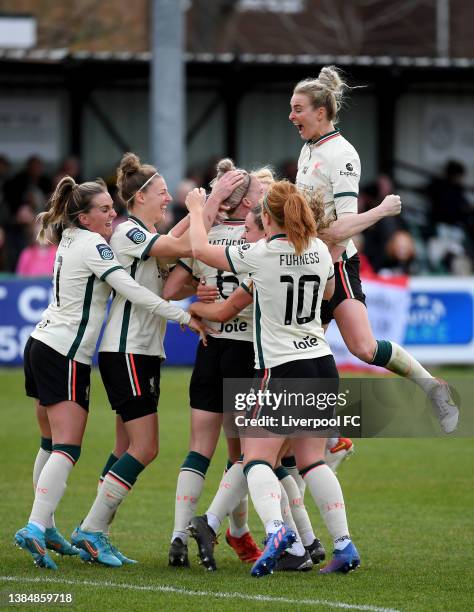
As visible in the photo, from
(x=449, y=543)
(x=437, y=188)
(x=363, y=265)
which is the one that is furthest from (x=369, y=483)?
(x=437, y=188)

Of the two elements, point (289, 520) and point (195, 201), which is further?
point (289, 520)

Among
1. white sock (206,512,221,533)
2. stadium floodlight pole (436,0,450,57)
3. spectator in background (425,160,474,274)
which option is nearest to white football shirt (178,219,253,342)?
white sock (206,512,221,533)

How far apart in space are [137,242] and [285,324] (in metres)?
1.05

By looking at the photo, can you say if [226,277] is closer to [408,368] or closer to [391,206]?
[391,206]

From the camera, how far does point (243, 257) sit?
6.48 meters

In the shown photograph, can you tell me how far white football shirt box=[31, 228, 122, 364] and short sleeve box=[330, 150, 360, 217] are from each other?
130cm

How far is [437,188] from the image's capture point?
22125 mm

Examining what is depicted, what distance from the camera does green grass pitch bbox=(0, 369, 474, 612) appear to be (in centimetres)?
596

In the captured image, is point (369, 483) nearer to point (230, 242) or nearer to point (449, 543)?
point (449, 543)

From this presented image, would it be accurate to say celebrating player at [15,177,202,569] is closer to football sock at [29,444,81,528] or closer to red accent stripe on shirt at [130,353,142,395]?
football sock at [29,444,81,528]

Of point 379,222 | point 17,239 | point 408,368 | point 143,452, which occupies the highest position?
point 379,222

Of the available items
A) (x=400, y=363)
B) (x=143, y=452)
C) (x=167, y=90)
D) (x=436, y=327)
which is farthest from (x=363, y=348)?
(x=167, y=90)

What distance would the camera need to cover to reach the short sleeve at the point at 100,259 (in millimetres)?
6820

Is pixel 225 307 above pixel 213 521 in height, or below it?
above
